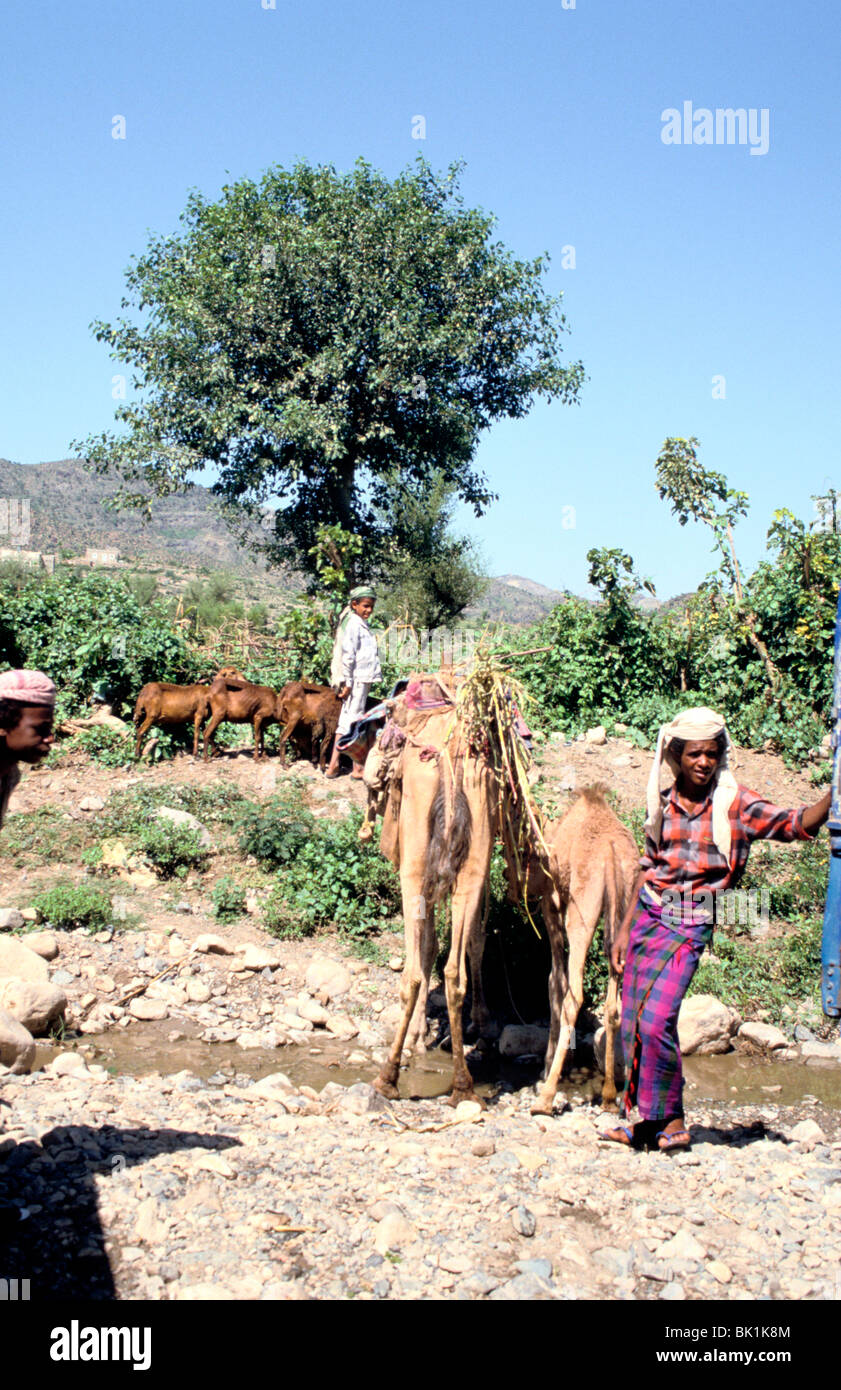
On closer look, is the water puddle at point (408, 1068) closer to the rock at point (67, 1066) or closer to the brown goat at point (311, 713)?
the rock at point (67, 1066)

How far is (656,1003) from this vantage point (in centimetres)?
492

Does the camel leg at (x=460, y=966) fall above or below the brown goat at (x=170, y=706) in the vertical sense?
below

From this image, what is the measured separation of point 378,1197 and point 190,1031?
2924 mm

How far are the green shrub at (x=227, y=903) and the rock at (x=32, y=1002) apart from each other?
6.14 ft

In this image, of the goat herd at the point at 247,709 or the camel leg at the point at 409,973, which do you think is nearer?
the camel leg at the point at 409,973

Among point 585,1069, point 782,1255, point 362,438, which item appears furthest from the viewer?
point 362,438

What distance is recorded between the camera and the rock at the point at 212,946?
25.9 ft

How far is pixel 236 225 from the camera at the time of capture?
21.3 metres

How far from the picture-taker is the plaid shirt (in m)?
4.70

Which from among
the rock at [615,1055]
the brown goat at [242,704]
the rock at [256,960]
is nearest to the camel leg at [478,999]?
the rock at [615,1055]

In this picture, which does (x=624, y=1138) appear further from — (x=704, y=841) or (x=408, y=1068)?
(x=408, y=1068)

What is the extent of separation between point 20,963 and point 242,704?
534 centimetres

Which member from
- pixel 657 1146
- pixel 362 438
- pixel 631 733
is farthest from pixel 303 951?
pixel 362 438
